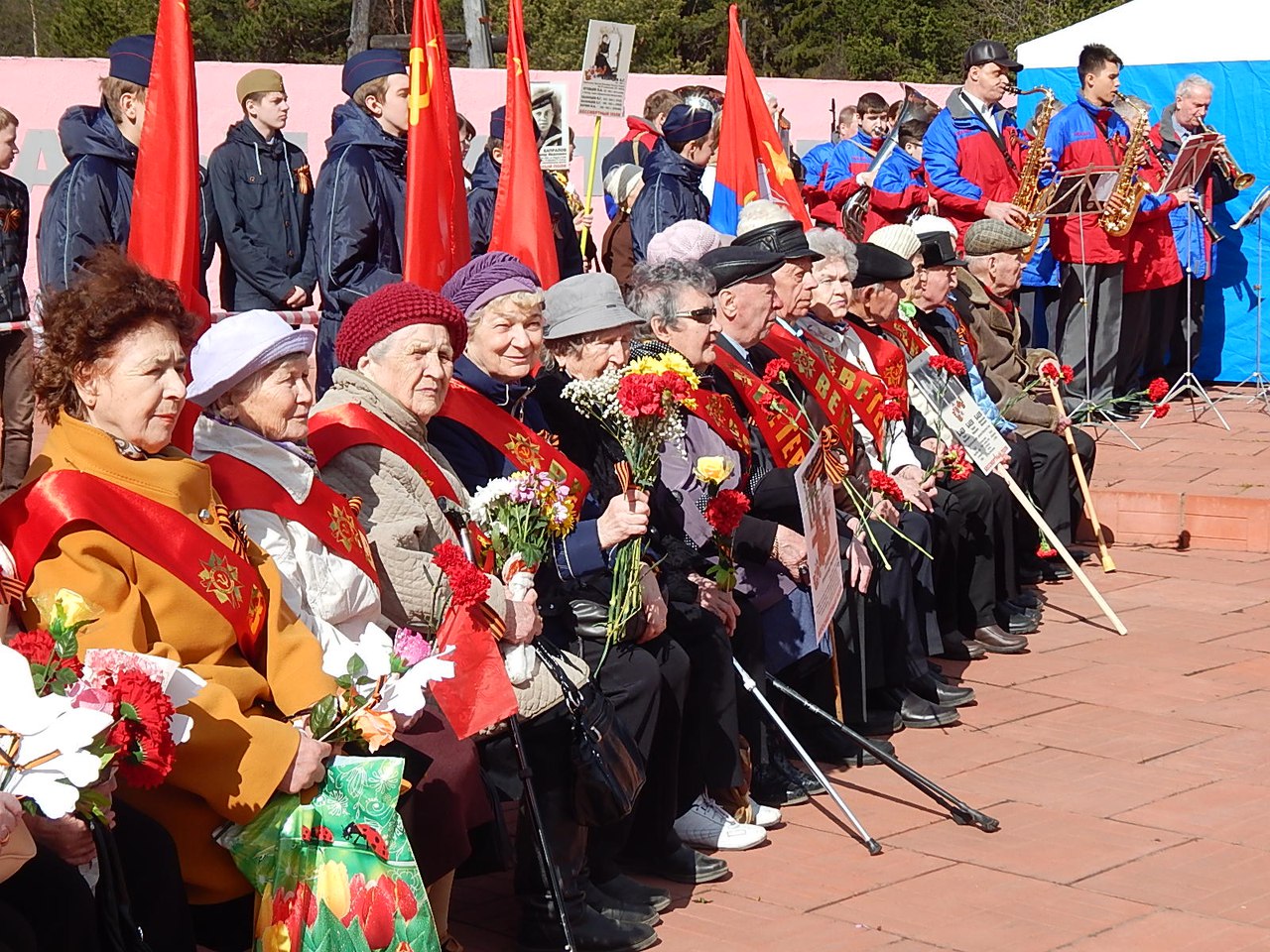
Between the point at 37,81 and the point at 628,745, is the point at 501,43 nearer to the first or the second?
the point at 37,81

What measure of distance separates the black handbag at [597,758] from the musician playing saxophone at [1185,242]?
881cm

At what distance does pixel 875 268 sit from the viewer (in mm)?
7121

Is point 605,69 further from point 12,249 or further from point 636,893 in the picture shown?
point 636,893

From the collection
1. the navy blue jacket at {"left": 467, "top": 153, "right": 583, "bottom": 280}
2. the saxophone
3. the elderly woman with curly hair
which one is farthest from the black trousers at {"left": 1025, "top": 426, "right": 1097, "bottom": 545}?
the elderly woman with curly hair

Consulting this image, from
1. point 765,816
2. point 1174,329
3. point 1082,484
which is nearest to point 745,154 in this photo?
point 1082,484

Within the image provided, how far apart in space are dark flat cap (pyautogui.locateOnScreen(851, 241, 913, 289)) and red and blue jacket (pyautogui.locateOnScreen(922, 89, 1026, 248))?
386cm

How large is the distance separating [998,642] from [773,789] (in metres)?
2.03

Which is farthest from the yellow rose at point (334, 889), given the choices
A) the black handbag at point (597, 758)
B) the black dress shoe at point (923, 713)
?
the black dress shoe at point (923, 713)

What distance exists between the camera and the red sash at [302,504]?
3918mm

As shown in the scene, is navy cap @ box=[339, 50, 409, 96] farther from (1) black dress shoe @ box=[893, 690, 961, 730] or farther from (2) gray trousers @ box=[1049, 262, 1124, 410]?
(2) gray trousers @ box=[1049, 262, 1124, 410]

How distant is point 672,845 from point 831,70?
3026cm

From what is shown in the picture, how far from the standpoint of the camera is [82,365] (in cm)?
362

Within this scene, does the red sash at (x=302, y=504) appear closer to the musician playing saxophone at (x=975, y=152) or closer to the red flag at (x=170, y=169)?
the red flag at (x=170, y=169)

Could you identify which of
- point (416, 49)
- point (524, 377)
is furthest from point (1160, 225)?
point (524, 377)
